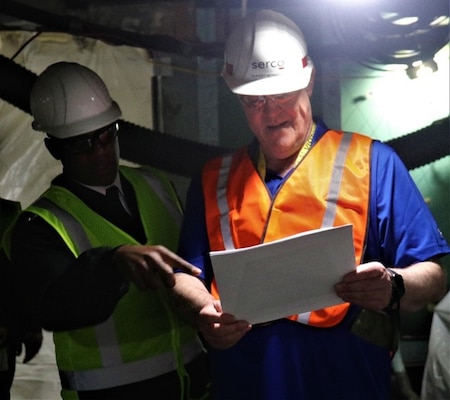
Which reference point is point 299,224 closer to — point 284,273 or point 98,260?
point 284,273

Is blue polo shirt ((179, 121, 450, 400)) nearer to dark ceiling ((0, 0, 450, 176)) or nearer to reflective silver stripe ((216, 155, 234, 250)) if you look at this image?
reflective silver stripe ((216, 155, 234, 250))

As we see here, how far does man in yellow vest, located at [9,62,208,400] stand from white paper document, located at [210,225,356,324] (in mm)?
249

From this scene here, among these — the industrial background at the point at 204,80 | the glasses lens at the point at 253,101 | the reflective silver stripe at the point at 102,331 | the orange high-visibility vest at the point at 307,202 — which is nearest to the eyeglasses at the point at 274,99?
the glasses lens at the point at 253,101

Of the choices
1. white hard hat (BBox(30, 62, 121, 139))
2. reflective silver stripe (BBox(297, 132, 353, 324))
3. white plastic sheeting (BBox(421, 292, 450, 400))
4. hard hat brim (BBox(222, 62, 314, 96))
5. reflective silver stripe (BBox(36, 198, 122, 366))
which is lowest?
white plastic sheeting (BBox(421, 292, 450, 400))

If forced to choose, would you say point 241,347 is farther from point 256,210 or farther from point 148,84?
point 148,84

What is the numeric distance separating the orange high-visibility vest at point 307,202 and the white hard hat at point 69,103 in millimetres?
332

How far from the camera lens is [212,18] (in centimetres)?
181

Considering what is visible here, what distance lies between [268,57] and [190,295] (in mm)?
484

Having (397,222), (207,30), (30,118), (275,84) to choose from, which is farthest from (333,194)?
(30,118)

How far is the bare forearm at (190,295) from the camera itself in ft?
4.50

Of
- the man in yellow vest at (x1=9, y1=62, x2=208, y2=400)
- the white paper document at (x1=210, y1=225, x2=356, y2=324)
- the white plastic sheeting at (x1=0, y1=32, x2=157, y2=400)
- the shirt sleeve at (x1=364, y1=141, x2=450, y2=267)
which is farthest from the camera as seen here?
the white plastic sheeting at (x1=0, y1=32, x2=157, y2=400)

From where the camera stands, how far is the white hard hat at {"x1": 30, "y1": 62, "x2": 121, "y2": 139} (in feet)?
5.18

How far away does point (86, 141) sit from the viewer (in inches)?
61.6

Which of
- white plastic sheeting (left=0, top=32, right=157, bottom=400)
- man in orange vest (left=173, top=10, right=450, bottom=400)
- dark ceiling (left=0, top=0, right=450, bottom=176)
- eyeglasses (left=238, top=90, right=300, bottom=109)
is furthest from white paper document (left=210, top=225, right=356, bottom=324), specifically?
white plastic sheeting (left=0, top=32, right=157, bottom=400)
